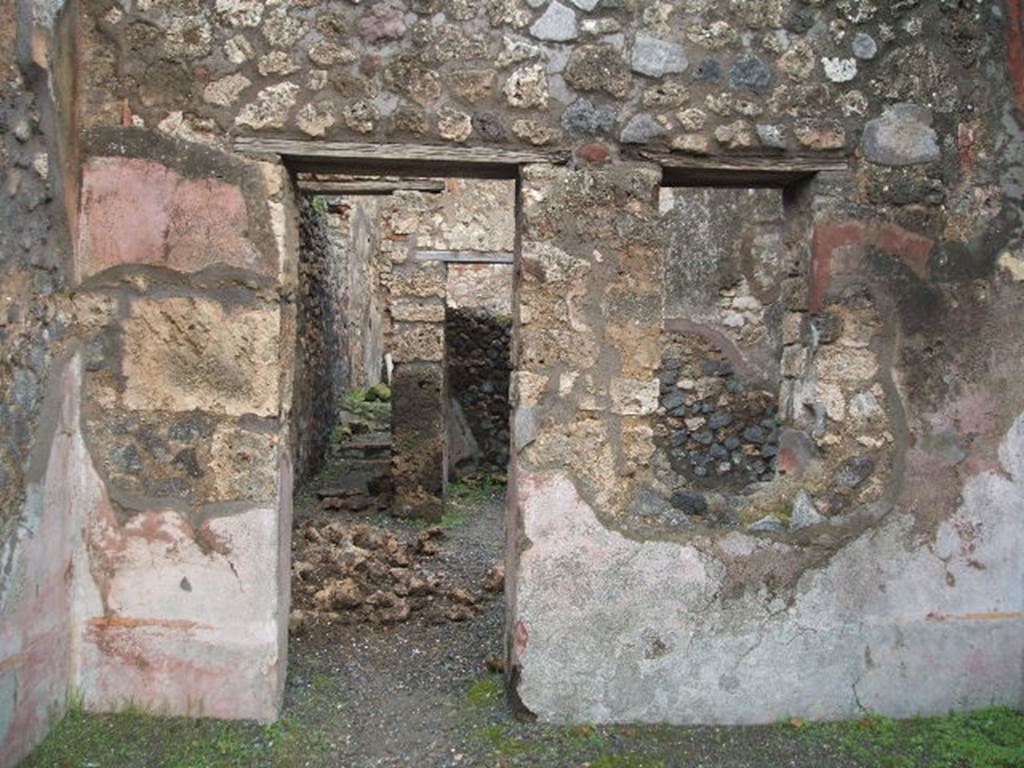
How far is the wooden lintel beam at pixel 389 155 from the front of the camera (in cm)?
348

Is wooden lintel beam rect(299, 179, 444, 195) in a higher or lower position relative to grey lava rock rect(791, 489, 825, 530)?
higher

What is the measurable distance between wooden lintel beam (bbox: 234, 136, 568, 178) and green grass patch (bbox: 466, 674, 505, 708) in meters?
2.19

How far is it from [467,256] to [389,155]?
17.1 ft

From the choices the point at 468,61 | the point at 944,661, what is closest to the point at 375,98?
the point at 468,61

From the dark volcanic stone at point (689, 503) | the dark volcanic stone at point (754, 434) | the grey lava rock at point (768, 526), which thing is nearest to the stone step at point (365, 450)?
the dark volcanic stone at point (754, 434)

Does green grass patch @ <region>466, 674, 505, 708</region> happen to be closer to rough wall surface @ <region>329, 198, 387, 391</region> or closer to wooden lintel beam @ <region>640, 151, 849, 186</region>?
wooden lintel beam @ <region>640, 151, 849, 186</region>

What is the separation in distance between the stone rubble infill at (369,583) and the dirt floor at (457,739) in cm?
85

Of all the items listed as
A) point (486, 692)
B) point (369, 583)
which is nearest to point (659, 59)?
point (486, 692)

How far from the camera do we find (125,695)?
3545 mm

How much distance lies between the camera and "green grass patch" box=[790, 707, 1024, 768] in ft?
11.2

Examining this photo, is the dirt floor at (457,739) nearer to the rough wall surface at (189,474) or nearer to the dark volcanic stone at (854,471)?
the rough wall surface at (189,474)

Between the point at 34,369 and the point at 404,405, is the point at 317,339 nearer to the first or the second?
the point at 404,405

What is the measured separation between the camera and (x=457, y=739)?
3.56m

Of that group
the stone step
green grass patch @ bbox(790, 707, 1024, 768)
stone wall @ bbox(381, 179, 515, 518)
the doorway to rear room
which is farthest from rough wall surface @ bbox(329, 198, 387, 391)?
green grass patch @ bbox(790, 707, 1024, 768)
